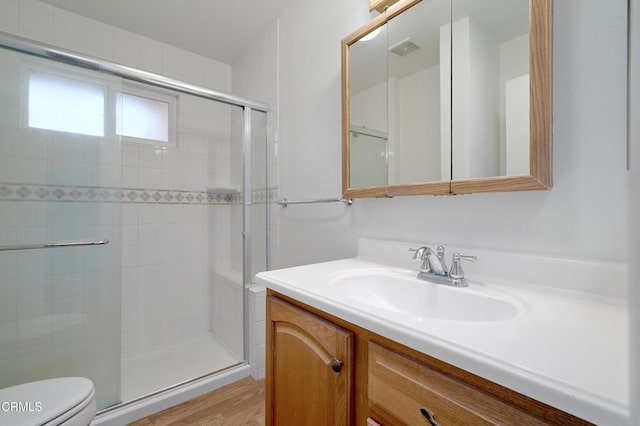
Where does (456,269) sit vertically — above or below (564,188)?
below

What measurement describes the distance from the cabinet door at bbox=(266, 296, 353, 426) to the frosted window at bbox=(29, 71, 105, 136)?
135 centimetres

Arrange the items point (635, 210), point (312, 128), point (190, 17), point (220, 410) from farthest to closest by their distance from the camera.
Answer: point (190, 17)
point (312, 128)
point (220, 410)
point (635, 210)

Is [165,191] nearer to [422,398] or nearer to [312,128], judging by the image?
[312,128]

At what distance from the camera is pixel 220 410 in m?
1.49

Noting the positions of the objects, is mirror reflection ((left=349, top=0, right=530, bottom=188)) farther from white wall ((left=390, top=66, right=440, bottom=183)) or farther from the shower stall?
the shower stall

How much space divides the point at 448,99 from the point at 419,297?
0.68 metres

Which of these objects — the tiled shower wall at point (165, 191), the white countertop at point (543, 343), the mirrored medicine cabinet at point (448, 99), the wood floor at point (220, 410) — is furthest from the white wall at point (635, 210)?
the tiled shower wall at point (165, 191)

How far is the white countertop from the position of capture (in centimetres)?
36

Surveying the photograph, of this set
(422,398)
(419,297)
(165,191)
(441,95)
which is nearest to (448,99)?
(441,95)

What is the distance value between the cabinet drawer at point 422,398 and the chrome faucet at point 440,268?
0.37 meters

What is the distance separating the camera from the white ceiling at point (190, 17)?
5.71 ft

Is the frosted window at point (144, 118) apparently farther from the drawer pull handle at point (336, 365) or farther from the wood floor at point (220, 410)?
the drawer pull handle at point (336, 365)

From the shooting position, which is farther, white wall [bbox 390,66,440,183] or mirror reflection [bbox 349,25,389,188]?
mirror reflection [bbox 349,25,389,188]

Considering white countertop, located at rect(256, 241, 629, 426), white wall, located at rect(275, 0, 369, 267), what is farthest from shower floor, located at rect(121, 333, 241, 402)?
white countertop, located at rect(256, 241, 629, 426)
